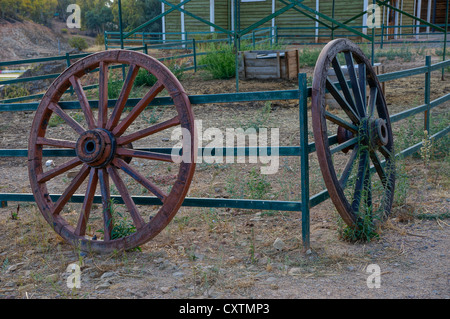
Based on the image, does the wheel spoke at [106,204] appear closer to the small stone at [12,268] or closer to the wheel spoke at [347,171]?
the small stone at [12,268]

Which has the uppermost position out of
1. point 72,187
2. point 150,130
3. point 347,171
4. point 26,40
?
point 26,40

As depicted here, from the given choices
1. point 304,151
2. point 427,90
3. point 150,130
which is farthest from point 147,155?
point 427,90

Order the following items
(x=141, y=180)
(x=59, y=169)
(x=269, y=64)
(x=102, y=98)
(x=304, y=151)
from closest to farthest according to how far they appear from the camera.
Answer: (x=304, y=151), (x=141, y=180), (x=102, y=98), (x=59, y=169), (x=269, y=64)

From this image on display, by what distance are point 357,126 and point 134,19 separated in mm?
32401

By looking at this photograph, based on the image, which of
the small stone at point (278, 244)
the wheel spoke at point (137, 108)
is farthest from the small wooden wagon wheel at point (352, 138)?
the wheel spoke at point (137, 108)

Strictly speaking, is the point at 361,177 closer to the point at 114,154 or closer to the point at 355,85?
the point at 355,85

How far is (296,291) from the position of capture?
3059 mm

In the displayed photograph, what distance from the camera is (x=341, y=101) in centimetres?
371

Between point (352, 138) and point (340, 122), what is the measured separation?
0.86ft

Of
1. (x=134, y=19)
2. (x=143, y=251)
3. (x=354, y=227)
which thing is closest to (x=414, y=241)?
(x=354, y=227)

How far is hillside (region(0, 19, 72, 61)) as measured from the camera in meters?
30.8

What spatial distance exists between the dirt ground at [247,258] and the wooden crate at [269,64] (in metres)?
6.56

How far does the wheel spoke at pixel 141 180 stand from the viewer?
3654mm
